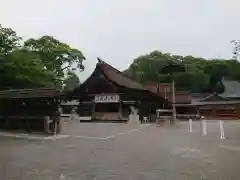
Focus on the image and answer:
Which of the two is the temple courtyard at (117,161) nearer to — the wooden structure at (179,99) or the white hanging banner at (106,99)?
the white hanging banner at (106,99)

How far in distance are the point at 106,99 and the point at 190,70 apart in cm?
2593

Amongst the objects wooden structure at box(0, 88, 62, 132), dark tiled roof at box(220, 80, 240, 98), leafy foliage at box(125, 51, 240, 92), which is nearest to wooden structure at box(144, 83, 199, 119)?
dark tiled roof at box(220, 80, 240, 98)

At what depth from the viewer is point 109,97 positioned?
31.5 metres

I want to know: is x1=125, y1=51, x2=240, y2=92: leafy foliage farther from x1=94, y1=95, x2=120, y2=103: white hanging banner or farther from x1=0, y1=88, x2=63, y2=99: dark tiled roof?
x1=0, y1=88, x2=63, y2=99: dark tiled roof

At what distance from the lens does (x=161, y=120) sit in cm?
2772

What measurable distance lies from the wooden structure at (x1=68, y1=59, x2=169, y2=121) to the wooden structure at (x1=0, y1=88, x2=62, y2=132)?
11979mm

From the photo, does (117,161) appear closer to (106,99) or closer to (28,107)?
(28,107)

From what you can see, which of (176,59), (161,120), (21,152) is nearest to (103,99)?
(161,120)

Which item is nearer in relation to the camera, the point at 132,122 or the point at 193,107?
the point at 132,122

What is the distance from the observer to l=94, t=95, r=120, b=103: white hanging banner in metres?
31.2

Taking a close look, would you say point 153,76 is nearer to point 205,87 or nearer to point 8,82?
point 205,87

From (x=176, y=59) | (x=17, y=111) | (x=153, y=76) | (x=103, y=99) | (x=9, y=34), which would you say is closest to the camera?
(x=17, y=111)

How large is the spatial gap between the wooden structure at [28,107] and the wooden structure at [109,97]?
11979 millimetres

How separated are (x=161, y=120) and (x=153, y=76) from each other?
89.2ft
